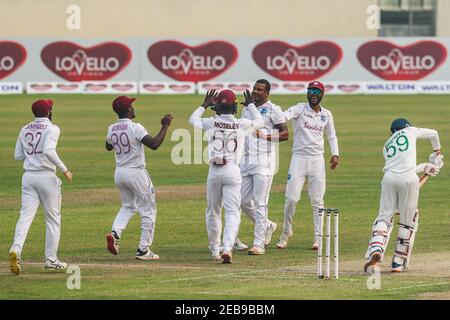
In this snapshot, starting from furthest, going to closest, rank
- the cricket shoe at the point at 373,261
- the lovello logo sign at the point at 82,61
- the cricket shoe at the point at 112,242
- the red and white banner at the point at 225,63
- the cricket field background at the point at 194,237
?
the lovello logo sign at the point at 82,61
the red and white banner at the point at 225,63
the cricket shoe at the point at 112,242
the cricket shoe at the point at 373,261
the cricket field background at the point at 194,237

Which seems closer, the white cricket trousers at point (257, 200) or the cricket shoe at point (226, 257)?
the cricket shoe at point (226, 257)

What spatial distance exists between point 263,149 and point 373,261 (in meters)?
3.38

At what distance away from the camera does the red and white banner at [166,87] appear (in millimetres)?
56500

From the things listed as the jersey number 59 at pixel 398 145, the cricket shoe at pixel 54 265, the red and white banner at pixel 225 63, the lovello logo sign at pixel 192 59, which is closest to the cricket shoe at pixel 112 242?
the cricket shoe at pixel 54 265

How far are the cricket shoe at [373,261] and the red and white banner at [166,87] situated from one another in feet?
131

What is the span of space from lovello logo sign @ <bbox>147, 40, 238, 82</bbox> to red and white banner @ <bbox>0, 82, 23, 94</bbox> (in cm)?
601

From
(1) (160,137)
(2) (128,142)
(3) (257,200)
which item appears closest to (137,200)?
(2) (128,142)

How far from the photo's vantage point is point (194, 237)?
21.2m

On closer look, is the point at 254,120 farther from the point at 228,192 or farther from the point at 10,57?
the point at 10,57

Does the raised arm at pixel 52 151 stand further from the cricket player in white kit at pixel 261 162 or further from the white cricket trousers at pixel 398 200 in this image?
the white cricket trousers at pixel 398 200

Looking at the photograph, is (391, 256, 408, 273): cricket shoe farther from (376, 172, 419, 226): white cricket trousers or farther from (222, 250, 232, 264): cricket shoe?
(222, 250, 232, 264): cricket shoe

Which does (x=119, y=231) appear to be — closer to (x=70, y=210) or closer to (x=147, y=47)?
(x=70, y=210)
